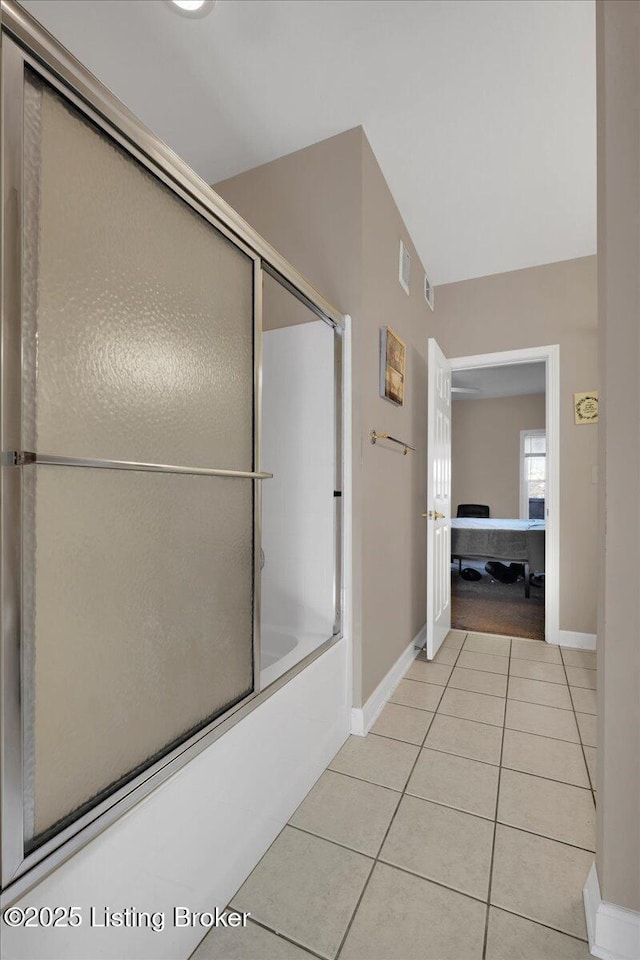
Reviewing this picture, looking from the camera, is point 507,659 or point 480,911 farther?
point 507,659

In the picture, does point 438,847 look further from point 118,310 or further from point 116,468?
point 118,310

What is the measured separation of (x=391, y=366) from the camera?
8.00 ft

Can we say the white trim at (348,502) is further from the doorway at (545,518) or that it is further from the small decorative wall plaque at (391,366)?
the doorway at (545,518)

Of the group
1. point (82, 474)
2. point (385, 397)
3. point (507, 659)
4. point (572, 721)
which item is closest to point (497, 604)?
point (507, 659)

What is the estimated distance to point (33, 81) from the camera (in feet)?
2.49

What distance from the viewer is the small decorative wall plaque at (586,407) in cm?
318

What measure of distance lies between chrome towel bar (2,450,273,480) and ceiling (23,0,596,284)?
5.32ft

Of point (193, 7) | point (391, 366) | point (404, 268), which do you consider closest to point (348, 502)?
point (391, 366)

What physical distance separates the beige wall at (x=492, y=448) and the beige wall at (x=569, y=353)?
4.28 m

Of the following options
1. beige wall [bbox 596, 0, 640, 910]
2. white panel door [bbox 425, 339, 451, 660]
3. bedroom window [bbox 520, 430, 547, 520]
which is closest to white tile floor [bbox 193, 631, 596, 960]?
beige wall [bbox 596, 0, 640, 910]

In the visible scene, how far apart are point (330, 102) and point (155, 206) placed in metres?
1.43

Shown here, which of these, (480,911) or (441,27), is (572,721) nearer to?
(480,911)

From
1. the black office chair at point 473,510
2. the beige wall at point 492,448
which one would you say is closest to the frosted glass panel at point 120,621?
the black office chair at point 473,510

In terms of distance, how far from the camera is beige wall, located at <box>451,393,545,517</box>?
295 inches
